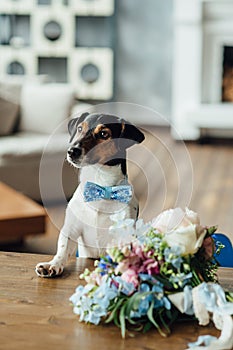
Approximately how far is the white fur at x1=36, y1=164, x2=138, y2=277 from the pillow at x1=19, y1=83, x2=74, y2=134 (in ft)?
11.3

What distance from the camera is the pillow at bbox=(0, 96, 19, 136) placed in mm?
5176

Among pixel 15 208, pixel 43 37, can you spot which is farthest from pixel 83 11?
pixel 15 208

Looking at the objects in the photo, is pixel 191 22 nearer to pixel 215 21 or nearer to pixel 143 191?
pixel 215 21

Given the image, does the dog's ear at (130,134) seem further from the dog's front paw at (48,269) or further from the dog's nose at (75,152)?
the dog's front paw at (48,269)

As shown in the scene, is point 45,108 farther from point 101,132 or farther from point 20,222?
point 101,132

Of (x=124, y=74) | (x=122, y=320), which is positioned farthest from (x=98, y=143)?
(x=124, y=74)

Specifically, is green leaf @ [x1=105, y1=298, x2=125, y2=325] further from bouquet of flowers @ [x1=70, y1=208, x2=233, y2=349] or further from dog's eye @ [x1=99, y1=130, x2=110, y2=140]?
dog's eye @ [x1=99, y1=130, x2=110, y2=140]

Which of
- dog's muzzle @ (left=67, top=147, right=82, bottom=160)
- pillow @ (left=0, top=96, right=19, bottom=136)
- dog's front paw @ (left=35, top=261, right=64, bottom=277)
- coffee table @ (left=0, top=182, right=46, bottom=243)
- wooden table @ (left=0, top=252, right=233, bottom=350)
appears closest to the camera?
wooden table @ (left=0, top=252, right=233, bottom=350)

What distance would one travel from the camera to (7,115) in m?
5.20

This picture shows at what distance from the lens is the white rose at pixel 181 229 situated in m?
1.53

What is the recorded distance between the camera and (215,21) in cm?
674

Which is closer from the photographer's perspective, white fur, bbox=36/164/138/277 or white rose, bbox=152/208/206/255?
white rose, bbox=152/208/206/255

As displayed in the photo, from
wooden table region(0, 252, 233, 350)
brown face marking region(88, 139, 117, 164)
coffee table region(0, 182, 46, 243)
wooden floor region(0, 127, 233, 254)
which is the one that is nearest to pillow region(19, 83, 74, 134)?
wooden floor region(0, 127, 233, 254)

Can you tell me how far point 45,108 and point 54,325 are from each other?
12.3ft
